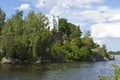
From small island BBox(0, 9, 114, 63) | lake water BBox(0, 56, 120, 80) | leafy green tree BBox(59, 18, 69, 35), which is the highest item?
leafy green tree BBox(59, 18, 69, 35)

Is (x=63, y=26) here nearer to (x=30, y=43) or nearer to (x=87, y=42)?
(x=87, y=42)

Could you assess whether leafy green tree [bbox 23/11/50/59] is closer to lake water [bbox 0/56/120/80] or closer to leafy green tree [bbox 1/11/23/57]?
leafy green tree [bbox 1/11/23/57]

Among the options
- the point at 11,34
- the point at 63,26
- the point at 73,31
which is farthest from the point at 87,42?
the point at 11,34

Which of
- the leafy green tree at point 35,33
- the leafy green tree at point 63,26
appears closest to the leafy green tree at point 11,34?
the leafy green tree at point 35,33

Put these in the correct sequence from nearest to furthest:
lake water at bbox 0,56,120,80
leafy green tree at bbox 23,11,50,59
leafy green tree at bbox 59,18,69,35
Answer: lake water at bbox 0,56,120,80, leafy green tree at bbox 23,11,50,59, leafy green tree at bbox 59,18,69,35

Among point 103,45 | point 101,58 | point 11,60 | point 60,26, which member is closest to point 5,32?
point 11,60

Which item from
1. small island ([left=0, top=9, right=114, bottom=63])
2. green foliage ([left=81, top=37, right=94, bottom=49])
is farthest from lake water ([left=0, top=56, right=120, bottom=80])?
green foliage ([left=81, top=37, right=94, bottom=49])

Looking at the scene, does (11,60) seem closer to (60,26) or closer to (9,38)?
(9,38)

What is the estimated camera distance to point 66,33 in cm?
17112

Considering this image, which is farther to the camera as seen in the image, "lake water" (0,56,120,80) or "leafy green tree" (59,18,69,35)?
"leafy green tree" (59,18,69,35)

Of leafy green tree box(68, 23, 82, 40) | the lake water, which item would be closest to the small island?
leafy green tree box(68, 23, 82, 40)

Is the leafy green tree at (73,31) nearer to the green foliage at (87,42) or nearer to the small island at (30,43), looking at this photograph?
the green foliage at (87,42)

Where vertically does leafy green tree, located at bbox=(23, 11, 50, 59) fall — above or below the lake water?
above

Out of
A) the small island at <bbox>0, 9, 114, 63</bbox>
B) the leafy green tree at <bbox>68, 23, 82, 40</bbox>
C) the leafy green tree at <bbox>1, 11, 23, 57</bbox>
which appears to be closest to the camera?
the leafy green tree at <bbox>1, 11, 23, 57</bbox>
